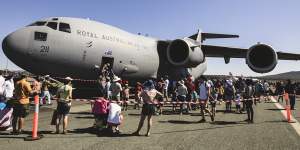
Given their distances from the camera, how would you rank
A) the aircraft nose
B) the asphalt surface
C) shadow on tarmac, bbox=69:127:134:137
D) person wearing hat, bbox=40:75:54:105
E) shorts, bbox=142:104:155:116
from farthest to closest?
1. person wearing hat, bbox=40:75:54:105
2. the aircraft nose
3. shorts, bbox=142:104:155:116
4. shadow on tarmac, bbox=69:127:134:137
5. the asphalt surface

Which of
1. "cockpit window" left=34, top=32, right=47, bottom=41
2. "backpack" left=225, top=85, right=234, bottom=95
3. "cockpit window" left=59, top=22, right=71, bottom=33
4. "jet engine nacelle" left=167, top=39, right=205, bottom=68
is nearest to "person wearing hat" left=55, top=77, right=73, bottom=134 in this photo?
"cockpit window" left=34, top=32, right=47, bottom=41

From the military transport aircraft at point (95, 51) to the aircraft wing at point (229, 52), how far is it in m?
0.08

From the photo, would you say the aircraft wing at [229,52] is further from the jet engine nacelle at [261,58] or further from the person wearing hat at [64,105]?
the person wearing hat at [64,105]

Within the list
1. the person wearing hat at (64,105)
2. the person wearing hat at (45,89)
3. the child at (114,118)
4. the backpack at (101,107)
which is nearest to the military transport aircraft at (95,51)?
the person wearing hat at (45,89)

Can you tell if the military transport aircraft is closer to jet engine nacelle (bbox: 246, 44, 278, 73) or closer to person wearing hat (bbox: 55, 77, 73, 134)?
jet engine nacelle (bbox: 246, 44, 278, 73)

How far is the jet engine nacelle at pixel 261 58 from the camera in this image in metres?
19.6

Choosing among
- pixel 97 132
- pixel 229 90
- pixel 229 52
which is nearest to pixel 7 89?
pixel 97 132

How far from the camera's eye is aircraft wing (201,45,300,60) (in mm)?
22609

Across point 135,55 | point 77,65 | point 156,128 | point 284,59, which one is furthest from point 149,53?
point 284,59

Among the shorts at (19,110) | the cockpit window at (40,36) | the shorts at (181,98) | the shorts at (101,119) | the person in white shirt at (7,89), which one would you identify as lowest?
the shorts at (101,119)

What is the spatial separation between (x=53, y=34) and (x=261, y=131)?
9.45 metres

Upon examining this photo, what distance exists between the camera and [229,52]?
2381cm

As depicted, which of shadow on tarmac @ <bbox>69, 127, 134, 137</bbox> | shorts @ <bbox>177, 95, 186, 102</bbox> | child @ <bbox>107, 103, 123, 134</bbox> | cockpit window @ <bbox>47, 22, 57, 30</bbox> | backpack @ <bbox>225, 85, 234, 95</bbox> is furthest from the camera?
backpack @ <bbox>225, 85, 234, 95</bbox>

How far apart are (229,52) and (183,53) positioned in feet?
19.1
